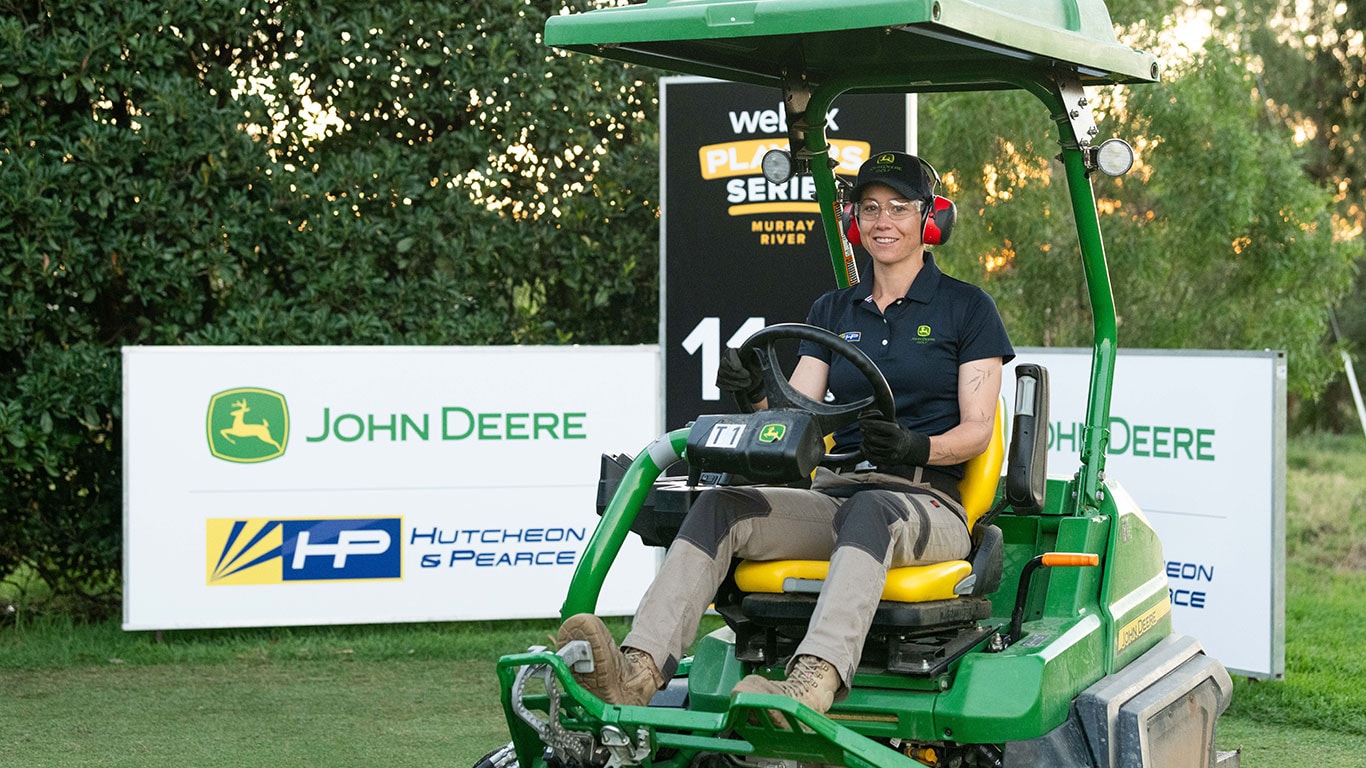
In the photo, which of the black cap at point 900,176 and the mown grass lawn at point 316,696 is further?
the mown grass lawn at point 316,696

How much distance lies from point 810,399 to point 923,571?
1.71 feet

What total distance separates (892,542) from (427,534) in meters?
4.10

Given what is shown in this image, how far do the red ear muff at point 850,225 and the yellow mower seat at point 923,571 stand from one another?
2.34 feet

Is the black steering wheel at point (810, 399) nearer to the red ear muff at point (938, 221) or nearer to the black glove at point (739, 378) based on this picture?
the black glove at point (739, 378)

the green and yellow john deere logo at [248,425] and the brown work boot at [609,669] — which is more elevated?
the green and yellow john deere logo at [248,425]

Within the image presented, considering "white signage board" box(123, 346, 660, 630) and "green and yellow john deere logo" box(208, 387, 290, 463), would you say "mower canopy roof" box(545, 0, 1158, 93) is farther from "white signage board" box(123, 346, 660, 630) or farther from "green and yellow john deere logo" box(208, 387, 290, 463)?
"green and yellow john deere logo" box(208, 387, 290, 463)

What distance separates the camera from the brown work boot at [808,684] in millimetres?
3752

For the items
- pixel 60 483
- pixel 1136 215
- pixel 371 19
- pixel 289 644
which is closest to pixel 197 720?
pixel 289 644

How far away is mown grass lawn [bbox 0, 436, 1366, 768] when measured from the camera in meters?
5.91

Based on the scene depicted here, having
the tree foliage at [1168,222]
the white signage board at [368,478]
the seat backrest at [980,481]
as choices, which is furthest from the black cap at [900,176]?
the tree foliage at [1168,222]

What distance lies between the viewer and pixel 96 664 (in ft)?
24.1

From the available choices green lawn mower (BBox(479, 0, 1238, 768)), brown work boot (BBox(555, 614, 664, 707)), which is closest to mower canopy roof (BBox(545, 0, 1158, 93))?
green lawn mower (BBox(479, 0, 1238, 768))

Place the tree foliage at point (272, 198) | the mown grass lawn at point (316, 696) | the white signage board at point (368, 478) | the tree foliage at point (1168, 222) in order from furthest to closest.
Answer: the tree foliage at point (1168, 222) → the tree foliage at point (272, 198) → the white signage board at point (368, 478) → the mown grass lawn at point (316, 696)

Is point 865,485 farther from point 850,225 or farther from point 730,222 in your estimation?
point 730,222
